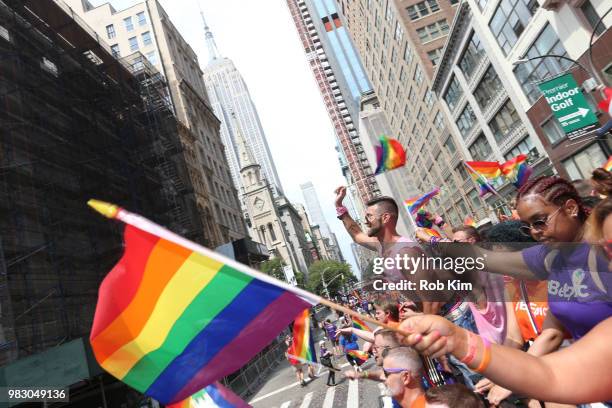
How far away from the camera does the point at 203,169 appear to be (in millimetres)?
41312

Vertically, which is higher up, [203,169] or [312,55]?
[312,55]

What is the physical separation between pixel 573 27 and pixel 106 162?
24.6 metres

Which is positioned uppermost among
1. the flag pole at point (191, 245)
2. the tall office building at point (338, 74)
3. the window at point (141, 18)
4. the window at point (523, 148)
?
the tall office building at point (338, 74)

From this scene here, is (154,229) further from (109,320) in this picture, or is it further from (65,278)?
(65,278)

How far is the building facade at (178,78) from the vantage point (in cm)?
4022

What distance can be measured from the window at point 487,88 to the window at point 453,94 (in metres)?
4.02

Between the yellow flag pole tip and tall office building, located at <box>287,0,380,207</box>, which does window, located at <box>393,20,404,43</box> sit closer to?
the yellow flag pole tip

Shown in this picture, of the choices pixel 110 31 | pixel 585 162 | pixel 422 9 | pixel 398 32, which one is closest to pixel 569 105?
pixel 585 162

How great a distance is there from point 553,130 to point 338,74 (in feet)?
484

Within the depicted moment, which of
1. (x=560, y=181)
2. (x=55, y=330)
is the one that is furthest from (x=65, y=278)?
(x=560, y=181)

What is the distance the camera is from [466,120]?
4097 centimetres

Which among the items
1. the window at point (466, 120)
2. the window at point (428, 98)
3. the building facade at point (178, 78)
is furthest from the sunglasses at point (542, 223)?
the window at point (428, 98)

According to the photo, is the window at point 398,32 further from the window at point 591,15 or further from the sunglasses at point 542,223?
the sunglasses at point 542,223

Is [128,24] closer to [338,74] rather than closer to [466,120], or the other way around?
[466,120]
